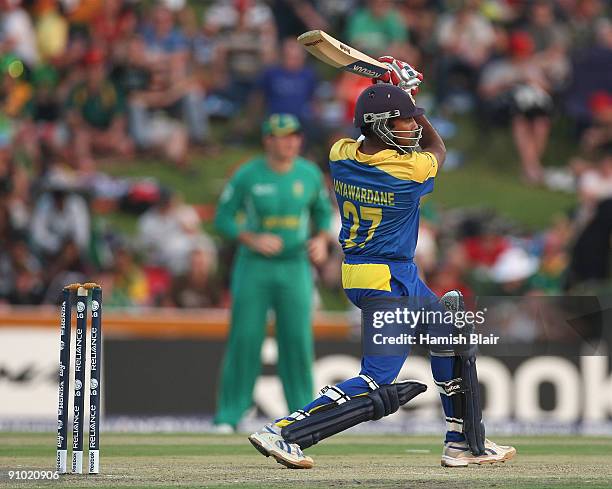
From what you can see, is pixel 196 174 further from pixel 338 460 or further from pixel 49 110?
pixel 338 460

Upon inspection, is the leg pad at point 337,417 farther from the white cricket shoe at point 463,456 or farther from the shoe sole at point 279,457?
the white cricket shoe at point 463,456

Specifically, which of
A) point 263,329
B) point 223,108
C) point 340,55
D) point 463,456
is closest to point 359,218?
point 340,55

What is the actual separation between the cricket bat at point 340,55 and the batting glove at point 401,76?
34mm

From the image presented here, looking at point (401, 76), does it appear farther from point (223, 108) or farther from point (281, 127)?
point (223, 108)

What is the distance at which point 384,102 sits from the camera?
7.50 meters

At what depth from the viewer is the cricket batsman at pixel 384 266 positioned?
735 centimetres

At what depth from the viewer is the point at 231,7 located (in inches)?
731

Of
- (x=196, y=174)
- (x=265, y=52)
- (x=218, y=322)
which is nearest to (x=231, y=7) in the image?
(x=265, y=52)

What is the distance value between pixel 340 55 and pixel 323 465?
2224 mm

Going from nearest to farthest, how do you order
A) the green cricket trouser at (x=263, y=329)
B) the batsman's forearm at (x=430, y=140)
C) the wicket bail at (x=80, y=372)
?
the wicket bail at (x=80, y=372), the batsman's forearm at (x=430, y=140), the green cricket trouser at (x=263, y=329)

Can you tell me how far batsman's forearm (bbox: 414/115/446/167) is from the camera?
7.79 metres

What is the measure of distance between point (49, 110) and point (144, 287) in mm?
2837

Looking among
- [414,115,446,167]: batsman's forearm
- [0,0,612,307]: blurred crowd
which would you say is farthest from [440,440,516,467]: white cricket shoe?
[0,0,612,307]: blurred crowd

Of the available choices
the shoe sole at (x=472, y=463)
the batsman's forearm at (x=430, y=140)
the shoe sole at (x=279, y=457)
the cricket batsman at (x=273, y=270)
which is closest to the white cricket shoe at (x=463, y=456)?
the shoe sole at (x=472, y=463)
